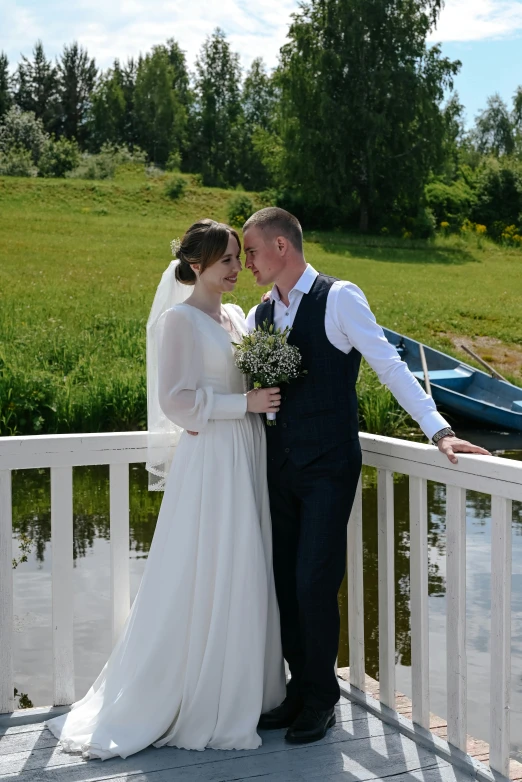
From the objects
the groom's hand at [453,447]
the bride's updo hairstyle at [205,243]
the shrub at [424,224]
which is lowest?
A: the groom's hand at [453,447]

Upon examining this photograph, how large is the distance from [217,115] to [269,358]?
45.8 metres

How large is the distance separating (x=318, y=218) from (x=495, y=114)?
27.5 meters

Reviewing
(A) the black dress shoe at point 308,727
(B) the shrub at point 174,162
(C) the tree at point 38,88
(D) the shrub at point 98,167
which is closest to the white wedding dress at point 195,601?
(A) the black dress shoe at point 308,727

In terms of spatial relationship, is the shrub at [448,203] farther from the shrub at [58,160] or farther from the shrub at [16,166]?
the shrub at [16,166]

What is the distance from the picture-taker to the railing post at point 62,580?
2943mm

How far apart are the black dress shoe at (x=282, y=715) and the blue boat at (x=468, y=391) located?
30.1 ft

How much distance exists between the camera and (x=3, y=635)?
9.64 feet

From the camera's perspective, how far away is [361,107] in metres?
30.9

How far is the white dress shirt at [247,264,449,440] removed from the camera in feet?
8.74

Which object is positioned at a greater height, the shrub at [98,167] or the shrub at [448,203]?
the shrub at [98,167]

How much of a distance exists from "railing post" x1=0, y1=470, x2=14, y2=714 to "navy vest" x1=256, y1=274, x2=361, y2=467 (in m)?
0.84

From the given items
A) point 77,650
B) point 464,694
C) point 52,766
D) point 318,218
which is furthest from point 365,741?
point 318,218

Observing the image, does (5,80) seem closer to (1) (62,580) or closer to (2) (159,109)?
(2) (159,109)

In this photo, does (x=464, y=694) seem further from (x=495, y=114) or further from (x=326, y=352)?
(x=495, y=114)
